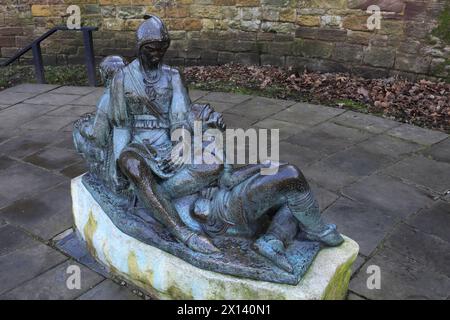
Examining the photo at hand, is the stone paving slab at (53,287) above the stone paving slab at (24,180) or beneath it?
beneath

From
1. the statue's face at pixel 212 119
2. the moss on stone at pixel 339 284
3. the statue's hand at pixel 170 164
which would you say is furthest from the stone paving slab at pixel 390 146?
the statue's hand at pixel 170 164

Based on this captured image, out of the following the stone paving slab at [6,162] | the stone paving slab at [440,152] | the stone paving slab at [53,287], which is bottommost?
the stone paving slab at [53,287]

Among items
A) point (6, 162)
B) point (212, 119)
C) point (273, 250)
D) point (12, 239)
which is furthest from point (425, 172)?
point (6, 162)

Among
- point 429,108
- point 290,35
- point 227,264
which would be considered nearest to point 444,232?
point 227,264

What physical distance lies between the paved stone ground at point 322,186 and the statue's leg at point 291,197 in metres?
0.62

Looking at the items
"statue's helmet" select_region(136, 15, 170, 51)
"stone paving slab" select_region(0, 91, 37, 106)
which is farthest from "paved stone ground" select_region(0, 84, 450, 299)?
"statue's helmet" select_region(136, 15, 170, 51)

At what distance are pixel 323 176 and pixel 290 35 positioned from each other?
3.65 m

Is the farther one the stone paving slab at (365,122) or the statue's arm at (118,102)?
the stone paving slab at (365,122)

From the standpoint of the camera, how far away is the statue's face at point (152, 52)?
298 cm

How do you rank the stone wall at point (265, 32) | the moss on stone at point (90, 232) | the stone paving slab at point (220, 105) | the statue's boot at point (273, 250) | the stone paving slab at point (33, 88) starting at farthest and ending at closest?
the stone paving slab at point (33, 88) < the stone wall at point (265, 32) < the stone paving slab at point (220, 105) < the moss on stone at point (90, 232) < the statue's boot at point (273, 250)

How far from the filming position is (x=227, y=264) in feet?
8.65

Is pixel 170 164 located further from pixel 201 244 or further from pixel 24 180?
pixel 24 180

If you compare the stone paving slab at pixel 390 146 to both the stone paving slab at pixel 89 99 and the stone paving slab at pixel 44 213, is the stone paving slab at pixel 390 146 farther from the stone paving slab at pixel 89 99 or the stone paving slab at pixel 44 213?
the stone paving slab at pixel 89 99
